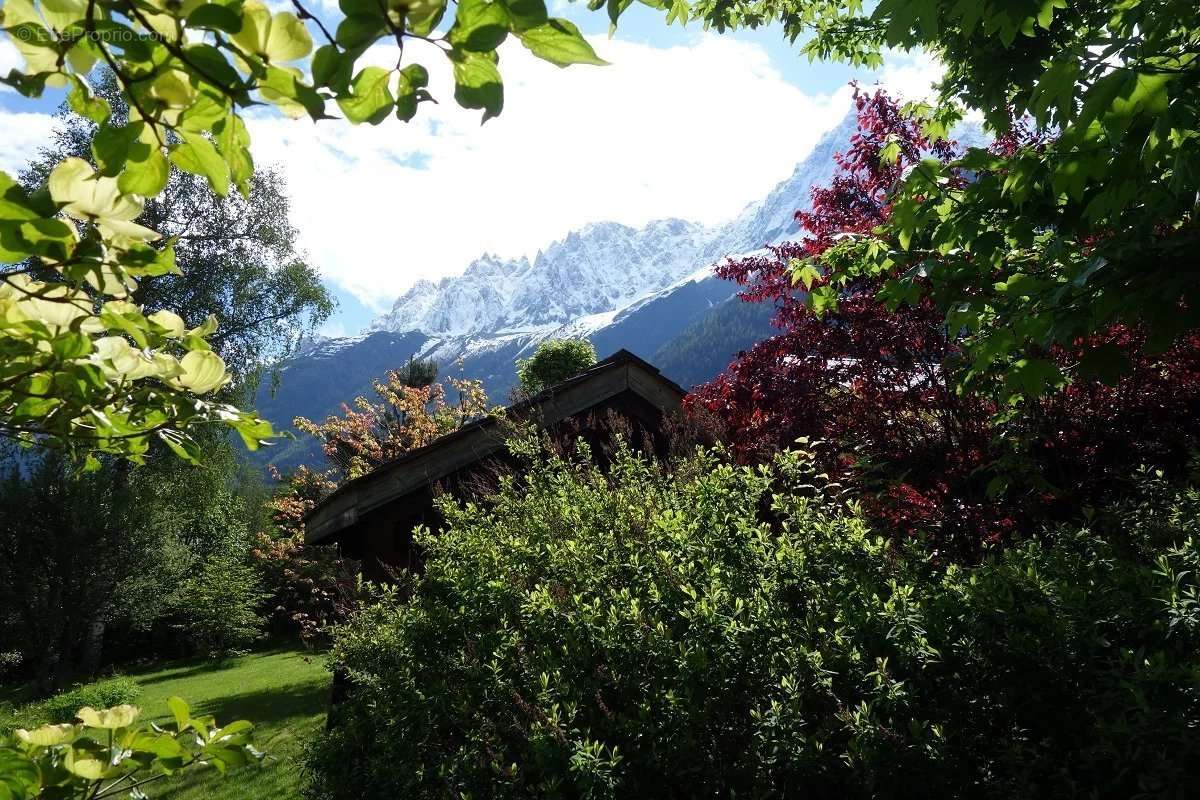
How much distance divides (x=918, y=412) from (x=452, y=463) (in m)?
4.57

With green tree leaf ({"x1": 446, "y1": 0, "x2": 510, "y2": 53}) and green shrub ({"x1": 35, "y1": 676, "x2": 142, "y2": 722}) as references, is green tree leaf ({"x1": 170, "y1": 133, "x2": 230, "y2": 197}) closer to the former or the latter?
green tree leaf ({"x1": 446, "y1": 0, "x2": 510, "y2": 53})

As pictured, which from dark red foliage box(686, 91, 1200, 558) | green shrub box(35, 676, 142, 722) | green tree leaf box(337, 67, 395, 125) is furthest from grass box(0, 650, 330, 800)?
dark red foliage box(686, 91, 1200, 558)

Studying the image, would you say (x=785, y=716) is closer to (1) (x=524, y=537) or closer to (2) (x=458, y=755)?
(2) (x=458, y=755)

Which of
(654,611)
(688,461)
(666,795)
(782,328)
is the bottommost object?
(666,795)

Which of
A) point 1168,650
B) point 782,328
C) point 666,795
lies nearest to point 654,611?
point 666,795

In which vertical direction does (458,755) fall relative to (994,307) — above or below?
below

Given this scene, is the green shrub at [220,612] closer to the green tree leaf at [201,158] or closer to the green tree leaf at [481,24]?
the green tree leaf at [201,158]

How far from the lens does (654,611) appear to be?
2801 mm

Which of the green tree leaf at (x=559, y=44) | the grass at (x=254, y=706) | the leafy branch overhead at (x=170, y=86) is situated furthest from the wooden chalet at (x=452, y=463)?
the green tree leaf at (x=559, y=44)

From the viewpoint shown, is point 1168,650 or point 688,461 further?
point 688,461

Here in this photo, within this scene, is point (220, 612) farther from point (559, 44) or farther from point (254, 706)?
point (559, 44)

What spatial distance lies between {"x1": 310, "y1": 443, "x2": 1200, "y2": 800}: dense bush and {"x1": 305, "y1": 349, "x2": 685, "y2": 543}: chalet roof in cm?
275

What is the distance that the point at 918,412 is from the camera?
4879mm

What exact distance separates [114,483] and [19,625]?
16.6 feet
